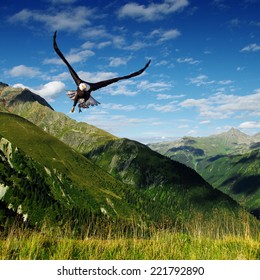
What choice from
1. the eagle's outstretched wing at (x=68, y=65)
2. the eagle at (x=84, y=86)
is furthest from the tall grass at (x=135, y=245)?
the eagle's outstretched wing at (x=68, y=65)

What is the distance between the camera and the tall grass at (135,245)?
8.95 metres

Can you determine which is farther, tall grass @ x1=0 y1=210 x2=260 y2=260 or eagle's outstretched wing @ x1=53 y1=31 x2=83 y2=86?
eagle's outstretched wing @ x1=53 y1=31 x2=83 y2=86

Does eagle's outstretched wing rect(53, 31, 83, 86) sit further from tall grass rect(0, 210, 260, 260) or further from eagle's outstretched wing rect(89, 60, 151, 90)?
tall grass rect(0, 210, 260, 260)

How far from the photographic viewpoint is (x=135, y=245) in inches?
410

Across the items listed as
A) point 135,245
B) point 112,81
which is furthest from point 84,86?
point 135,245

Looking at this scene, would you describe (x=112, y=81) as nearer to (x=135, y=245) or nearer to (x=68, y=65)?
(x=68, y=65)

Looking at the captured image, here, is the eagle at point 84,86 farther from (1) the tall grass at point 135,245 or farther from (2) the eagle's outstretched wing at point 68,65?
(1) the tall grass at point 135,245

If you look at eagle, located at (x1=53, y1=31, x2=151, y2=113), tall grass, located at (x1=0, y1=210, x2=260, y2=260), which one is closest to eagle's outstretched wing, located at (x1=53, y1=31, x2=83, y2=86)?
eagle, located at (x1=53, y1=31, x2=151, y2=113)

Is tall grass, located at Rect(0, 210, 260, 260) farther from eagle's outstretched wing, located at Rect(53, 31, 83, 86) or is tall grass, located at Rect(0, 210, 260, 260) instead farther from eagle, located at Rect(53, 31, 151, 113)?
eagle's outstretched wing, located at Rect(53, 31, 83, 86)

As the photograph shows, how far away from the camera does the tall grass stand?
8945mm

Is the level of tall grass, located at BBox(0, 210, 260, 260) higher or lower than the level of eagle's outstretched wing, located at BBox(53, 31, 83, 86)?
lower

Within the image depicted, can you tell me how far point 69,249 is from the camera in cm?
907
